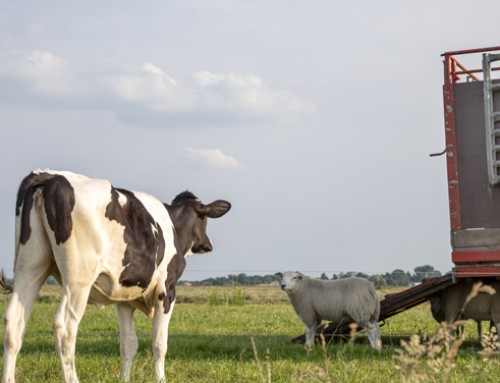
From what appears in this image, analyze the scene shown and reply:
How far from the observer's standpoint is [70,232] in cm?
775

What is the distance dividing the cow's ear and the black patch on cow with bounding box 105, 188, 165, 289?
186 centimetres

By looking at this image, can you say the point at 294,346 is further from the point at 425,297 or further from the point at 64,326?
the point at 64,326

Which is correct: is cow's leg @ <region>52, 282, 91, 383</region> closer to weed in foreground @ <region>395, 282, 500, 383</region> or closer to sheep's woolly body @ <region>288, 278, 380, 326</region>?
weed in foreground @ <region>395, 282, 500, 383</region>

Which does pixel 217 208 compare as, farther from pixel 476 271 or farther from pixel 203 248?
pixel 476 271

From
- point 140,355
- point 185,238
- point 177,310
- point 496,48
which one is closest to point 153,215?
point 185,238

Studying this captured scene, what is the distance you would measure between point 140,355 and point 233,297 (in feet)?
57.7

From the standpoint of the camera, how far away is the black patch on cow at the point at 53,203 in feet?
25.4

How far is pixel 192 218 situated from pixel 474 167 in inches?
166

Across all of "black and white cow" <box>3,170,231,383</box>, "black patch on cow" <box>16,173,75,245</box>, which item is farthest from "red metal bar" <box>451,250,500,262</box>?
"black patch on cow" <box>16,173,75,245</box>

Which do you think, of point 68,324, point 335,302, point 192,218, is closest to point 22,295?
point 68,324

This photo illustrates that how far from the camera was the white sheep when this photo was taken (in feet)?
46.3

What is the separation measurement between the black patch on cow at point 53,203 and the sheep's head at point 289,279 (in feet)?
25.0

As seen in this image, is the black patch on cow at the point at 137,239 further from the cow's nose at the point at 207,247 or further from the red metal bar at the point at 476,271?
the red metal bar at the point at 476,271

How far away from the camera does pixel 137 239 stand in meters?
8.62
